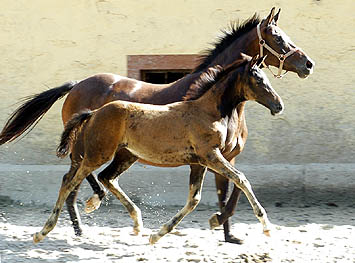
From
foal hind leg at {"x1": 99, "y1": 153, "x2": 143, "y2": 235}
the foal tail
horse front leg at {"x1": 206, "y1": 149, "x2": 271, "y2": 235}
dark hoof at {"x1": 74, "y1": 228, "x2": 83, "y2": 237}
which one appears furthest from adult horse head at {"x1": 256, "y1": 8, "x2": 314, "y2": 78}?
dark hoof at {"x1": 74, "y1": 228, "x2": 83, "y2": 237}

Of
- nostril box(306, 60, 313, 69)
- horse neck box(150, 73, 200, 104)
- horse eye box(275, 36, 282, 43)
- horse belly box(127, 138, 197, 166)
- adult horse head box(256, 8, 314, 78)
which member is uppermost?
horse eye box(275, 36, 282, 43)

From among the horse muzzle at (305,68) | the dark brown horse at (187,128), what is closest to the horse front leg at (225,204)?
the dark brown horse at (187,128)

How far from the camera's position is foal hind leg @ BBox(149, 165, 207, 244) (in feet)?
15.7

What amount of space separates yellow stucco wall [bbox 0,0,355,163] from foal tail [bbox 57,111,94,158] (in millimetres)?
2557

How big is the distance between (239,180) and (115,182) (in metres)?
1.28

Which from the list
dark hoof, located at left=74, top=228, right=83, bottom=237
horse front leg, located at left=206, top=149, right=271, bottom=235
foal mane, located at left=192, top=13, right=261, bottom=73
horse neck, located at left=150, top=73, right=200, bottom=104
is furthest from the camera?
dark hoof, located at left=74, top=228, right=83, bottom=237

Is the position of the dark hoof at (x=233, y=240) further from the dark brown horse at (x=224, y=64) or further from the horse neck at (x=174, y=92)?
the horse neck at (x=174, y=92)

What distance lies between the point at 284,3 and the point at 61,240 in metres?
3.86

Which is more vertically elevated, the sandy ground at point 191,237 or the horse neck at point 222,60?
the horse neck at point 222,60

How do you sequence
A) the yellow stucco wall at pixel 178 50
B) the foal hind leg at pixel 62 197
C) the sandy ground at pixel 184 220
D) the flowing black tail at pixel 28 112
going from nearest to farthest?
the foal hind leg at pixel 62 197, the sandy ground at pixel 184 220, the flowing black tail at pixel 28 112, the yellow stucco wall at pixel 178 50

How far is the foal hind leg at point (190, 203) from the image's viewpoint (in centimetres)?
479

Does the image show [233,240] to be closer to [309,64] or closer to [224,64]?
[224,64]

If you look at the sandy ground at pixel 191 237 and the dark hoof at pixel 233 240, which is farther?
the dark hoof at pixel 233 240

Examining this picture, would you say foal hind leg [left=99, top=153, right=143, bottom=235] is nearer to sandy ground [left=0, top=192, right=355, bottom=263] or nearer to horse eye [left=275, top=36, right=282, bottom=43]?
sandy ground [left=0, top=192, right=355, bottom=263]
